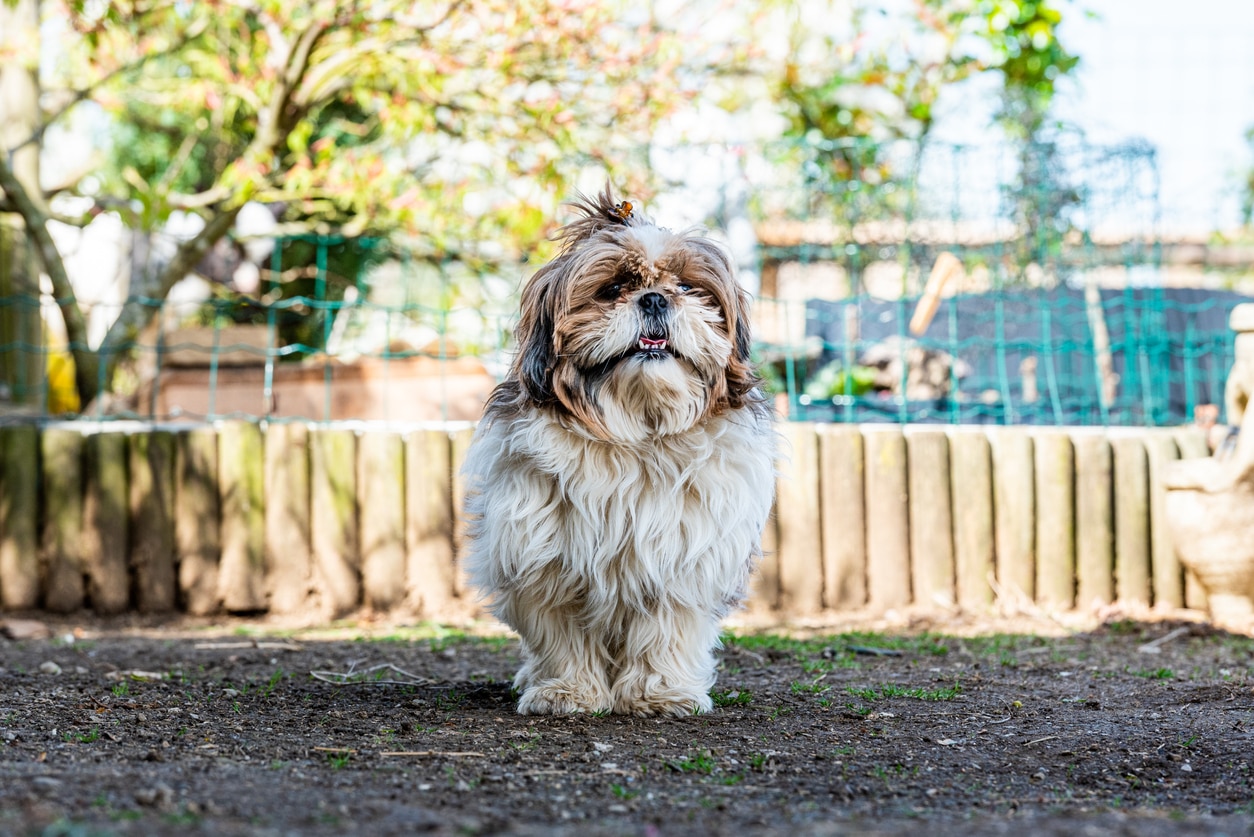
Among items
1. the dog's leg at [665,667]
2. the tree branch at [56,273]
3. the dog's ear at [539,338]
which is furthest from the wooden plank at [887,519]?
the tree branch at [56,273]

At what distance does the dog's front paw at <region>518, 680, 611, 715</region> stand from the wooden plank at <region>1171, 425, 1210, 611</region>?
3887mm

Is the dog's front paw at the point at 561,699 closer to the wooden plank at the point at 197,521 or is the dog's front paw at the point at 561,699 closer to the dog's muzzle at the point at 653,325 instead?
the dog's muzzle at the point at 653,325

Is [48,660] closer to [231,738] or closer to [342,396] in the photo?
[231,738]

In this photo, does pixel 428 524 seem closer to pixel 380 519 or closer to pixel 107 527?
pixel 380 519

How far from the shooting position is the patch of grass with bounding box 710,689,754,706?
4.05 m

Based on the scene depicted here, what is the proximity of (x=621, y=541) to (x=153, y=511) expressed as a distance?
3605mm

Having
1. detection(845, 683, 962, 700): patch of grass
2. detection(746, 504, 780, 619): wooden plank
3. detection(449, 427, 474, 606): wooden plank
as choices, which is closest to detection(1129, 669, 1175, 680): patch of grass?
detection(845, 683, 962, 700): patch of grass

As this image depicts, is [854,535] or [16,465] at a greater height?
[16,465]

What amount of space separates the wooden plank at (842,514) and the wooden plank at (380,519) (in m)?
2.27

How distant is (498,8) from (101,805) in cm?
521

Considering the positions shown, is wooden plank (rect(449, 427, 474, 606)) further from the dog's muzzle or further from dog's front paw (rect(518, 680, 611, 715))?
the dog's muzzle

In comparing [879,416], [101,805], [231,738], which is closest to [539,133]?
[879,416]

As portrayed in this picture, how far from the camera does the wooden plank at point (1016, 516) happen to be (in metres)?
6.49

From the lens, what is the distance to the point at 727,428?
3.75 meters
